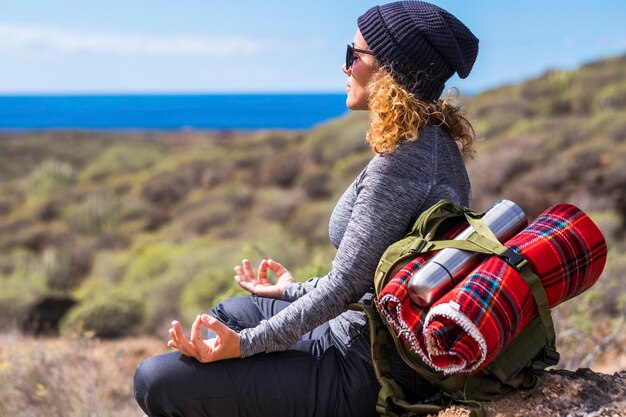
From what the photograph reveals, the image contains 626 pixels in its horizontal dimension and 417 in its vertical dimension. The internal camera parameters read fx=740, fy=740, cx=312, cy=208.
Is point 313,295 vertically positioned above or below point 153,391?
above

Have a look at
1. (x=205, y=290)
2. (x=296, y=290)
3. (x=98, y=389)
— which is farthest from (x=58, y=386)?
(x=205, y=290)

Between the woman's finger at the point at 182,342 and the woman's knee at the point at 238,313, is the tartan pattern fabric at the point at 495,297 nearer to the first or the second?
the woman's finger at the point at 182,342

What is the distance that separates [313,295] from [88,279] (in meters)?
13.5

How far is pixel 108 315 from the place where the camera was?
10125 mm

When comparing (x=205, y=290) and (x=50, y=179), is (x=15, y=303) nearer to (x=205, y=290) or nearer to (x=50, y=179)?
(x=205, y=290)

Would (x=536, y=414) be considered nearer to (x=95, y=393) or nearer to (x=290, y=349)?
(x=290, y=349)

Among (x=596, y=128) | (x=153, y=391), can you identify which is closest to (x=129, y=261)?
(x=596, y=128)

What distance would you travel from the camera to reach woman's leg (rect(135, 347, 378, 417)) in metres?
2.26

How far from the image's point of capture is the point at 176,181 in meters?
21.7

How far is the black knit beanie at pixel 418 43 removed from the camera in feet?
7.54

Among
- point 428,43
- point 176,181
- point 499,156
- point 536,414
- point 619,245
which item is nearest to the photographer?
point 536,414

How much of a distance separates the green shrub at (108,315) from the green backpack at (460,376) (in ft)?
26.7

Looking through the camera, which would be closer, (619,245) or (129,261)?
(619,245)

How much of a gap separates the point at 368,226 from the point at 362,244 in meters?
0.06
